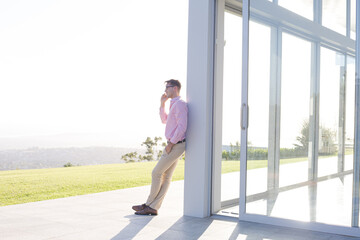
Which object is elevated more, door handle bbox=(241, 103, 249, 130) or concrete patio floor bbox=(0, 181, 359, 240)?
door handle bbox=(241, 103, 249, 130)

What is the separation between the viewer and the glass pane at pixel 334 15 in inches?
170

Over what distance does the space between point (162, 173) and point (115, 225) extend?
904mm

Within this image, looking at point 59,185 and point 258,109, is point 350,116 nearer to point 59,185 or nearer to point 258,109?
point 258,109

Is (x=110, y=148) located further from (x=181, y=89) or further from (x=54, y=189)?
(x=181, y=89)

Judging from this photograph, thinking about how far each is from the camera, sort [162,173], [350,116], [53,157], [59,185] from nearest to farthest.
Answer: [350,116]
[162,173]
[59,185]
[53,157]

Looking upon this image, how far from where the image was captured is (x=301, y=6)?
15.0ft

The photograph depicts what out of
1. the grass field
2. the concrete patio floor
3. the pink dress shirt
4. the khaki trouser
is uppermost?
the pink dress shirt

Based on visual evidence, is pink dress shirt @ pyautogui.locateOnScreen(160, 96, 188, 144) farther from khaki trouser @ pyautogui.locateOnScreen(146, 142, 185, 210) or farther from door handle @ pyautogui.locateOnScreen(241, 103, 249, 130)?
door handle @ pyautogui.locateOnScreen(241, 103, 249, 130)

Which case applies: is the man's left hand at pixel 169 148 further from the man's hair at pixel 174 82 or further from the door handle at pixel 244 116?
the door handle at pixel 244 116

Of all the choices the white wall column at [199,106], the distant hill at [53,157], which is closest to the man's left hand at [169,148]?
the white wall column at [199,106]

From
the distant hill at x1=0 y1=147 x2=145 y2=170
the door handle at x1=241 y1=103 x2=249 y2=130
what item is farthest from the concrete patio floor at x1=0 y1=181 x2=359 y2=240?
the distant hill at x1=0 y1=147 x2=145 y2=170

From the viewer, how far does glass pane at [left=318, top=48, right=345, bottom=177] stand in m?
4.29

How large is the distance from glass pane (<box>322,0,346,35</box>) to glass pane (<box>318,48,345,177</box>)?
0.26 metres

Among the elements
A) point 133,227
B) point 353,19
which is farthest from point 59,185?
point 353,19
